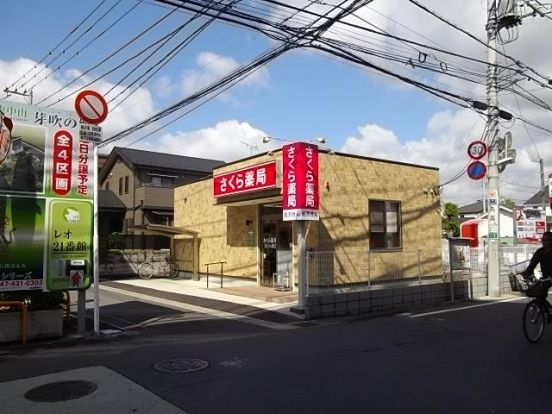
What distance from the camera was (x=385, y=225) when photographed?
704 inches

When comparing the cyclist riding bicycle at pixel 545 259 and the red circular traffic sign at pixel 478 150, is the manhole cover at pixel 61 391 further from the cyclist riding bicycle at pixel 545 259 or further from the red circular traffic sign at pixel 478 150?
the red circular traffic sign at pixel 478 150

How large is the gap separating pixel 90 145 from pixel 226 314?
504 cm

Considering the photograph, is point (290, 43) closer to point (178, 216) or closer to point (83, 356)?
point (83, 356)

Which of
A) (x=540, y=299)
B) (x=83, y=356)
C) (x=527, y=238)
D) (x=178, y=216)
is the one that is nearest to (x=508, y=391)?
(x=540, y=299)

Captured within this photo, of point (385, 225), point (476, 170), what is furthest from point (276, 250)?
point (476, 170)

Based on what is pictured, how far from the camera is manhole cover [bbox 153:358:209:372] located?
682 centimetres

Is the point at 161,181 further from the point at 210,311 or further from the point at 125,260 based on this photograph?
the point at 210,311

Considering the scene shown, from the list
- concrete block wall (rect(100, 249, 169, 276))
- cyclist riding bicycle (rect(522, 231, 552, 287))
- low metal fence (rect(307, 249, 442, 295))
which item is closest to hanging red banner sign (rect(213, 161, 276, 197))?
low metal fence (rect(307, 249, 442, 295))

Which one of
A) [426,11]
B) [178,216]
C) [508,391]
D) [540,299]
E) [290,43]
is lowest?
[508,391]

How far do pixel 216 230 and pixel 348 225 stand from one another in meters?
6.18

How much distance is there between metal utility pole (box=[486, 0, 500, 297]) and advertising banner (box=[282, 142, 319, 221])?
20.6ft

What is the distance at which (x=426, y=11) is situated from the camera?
10.8 metres

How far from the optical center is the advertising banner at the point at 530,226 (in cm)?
2177

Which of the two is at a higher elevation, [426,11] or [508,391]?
[426,11]
